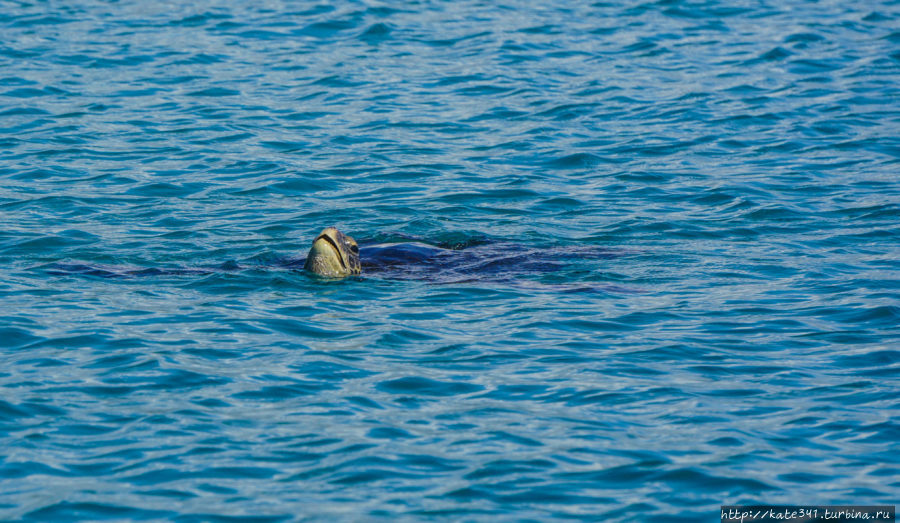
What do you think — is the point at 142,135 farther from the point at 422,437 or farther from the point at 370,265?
the point at 422,437

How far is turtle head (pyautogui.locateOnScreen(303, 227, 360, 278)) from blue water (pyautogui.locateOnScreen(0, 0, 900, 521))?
0.16 meters

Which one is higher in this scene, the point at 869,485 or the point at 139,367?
the point at 139,367

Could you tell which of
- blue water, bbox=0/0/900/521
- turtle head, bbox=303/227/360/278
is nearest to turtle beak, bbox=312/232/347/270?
turtle head, bbox=303/227/360/278

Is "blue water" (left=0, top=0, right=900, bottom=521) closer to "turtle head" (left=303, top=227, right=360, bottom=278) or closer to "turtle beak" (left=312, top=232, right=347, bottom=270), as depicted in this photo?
"turtle head" (left=303, top=227, right=360, bottom=278)

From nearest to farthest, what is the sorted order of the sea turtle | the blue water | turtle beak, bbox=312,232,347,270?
the blue water
turtle beak, bbox=312,232,347,270
the sea turtle

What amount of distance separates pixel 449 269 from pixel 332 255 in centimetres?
124

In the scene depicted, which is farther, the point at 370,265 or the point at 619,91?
the point at 619,91

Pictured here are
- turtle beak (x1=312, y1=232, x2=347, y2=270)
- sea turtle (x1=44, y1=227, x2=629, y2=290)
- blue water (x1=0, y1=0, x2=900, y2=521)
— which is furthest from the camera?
sea turtle (x1=44, y1=227, x2=629, y2=290)

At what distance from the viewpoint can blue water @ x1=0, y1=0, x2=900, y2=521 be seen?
7172 mm

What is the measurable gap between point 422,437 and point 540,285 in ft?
11.5

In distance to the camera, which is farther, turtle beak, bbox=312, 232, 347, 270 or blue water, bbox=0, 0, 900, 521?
turtle beak, bbox=312, 232, 347, 270

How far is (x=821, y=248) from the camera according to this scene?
11969mm

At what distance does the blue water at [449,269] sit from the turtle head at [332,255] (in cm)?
16

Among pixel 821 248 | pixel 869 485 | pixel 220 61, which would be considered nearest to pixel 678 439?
pixel 869 485
